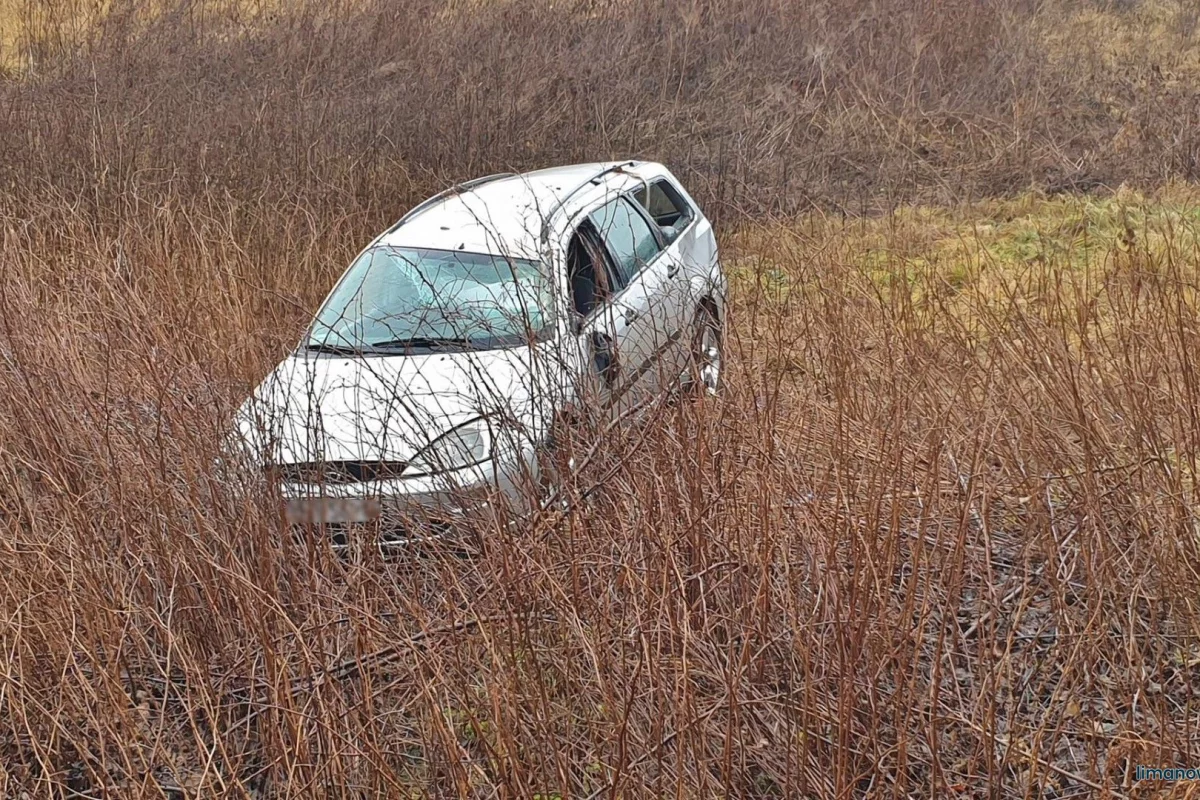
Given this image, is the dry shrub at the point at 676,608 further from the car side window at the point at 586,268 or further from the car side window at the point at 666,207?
the car side window at the point at 666,207

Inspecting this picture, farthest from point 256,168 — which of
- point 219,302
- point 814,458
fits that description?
point 814,458

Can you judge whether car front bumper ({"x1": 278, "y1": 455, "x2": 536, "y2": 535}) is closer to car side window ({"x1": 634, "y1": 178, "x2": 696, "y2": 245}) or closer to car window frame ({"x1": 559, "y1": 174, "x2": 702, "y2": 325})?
car window frame ({"x1": 559, "y1": 174, "x2": 702, "y2": 325})

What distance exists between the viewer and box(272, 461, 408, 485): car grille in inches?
138

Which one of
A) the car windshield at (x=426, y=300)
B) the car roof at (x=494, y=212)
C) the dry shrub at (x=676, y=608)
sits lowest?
the dry shrub at (x=676, y=608)

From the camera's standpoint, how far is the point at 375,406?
382 cm

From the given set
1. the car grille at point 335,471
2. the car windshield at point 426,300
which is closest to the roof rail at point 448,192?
the car windshield at point 426,300

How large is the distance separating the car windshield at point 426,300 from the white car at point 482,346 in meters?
0.01

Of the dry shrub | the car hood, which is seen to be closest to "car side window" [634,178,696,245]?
the car hood

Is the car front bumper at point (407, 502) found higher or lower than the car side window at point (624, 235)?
lower

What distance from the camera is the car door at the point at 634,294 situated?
4.09 meters

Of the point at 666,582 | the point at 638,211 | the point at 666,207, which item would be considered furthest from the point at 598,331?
the point at 666,207

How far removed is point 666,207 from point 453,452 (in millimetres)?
3325

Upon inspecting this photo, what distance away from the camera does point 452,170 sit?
10.2 m

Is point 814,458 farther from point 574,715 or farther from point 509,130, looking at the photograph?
point 509,130
